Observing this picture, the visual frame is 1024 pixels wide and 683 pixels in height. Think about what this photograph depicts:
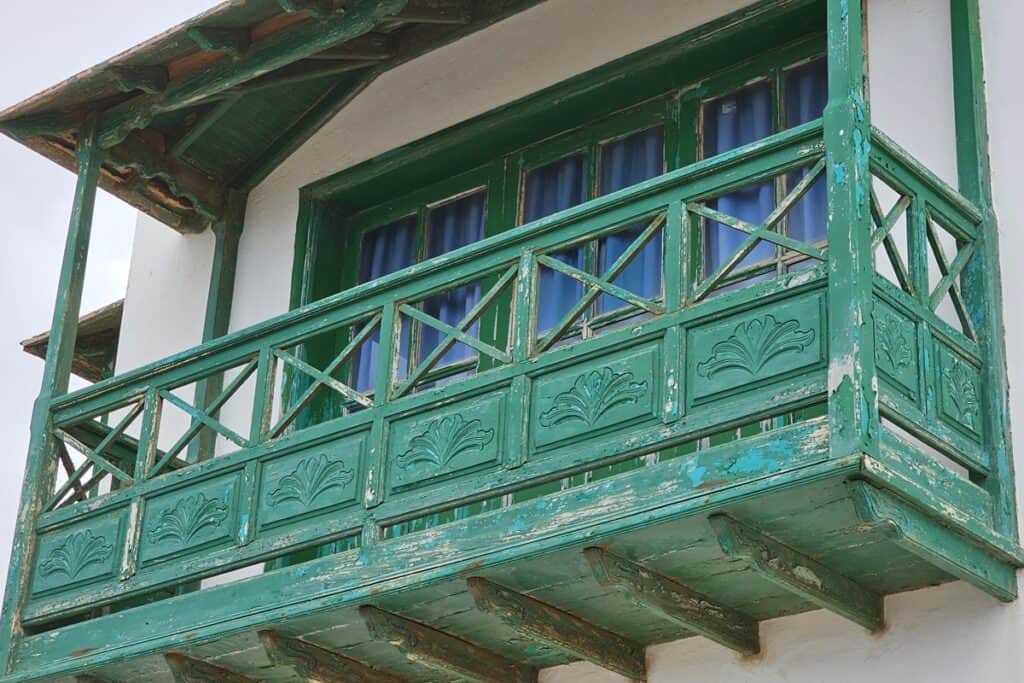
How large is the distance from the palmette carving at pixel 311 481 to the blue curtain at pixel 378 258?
7.10 ft

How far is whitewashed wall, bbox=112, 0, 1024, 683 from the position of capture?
8242mm

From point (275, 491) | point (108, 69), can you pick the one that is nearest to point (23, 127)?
point (108, 69)

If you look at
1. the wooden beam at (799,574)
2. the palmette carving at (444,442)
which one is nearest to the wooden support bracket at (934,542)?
the wooden beam at (799,574)

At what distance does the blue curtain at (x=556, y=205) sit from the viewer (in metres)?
10.6

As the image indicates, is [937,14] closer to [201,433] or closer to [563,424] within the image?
[563,424]

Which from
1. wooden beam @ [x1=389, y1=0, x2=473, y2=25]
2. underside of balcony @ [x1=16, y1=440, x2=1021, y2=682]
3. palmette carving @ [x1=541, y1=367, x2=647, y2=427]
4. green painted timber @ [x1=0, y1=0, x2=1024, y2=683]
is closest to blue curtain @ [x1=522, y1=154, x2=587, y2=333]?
green painted timber @ [x1=0, y1=0, x2=1024, y2=683]

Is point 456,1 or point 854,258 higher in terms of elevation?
point 456,1

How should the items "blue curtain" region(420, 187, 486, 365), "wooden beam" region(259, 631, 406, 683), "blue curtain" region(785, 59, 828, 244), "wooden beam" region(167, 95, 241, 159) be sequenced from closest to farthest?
"wooden beam" region(259, 631, 406, 683) < "blue curtain" region(785, 59, 828, 244) < "blue curtain" region(420, 187, 486, 365) < "wooden beam" region(167, 95, 241, 159)

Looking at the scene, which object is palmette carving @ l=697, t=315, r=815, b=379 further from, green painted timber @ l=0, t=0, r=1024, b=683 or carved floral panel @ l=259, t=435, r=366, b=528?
carved floral panel @ l=259, t=435, r=366, b=528

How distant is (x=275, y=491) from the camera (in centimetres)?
930

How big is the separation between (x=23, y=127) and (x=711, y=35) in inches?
157

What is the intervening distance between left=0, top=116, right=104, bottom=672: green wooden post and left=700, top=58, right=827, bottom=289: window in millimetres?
3470

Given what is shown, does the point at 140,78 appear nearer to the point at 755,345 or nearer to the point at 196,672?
the point at 196,672

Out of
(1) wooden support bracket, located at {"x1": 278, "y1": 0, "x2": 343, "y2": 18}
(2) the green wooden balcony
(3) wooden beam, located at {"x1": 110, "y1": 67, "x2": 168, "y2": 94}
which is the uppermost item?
(1) wooden support bracket, located at {"x1": 278, "y1": 0, "x2": 343, "y2": 18}
